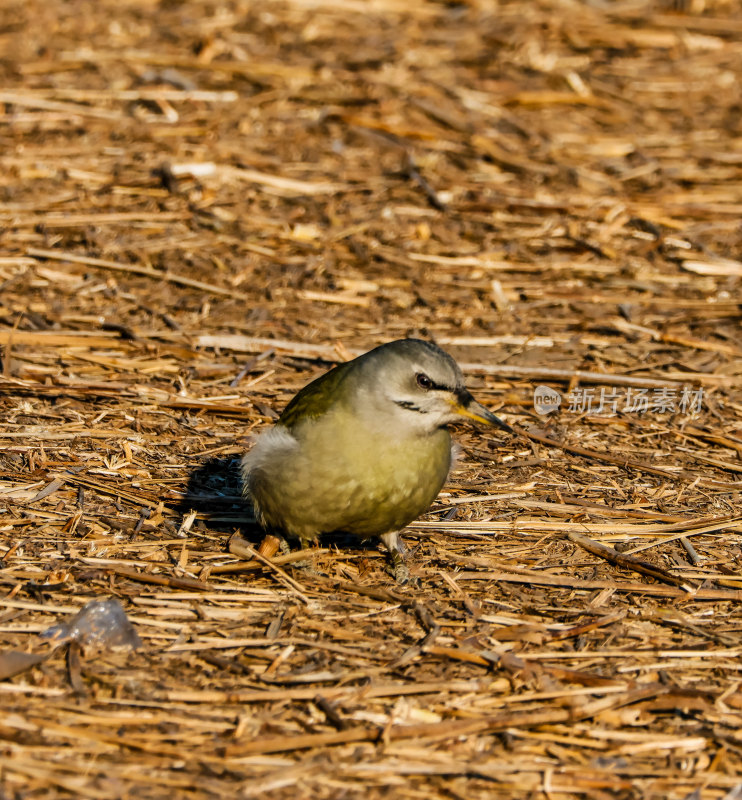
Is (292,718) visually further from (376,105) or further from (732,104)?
(732,104)

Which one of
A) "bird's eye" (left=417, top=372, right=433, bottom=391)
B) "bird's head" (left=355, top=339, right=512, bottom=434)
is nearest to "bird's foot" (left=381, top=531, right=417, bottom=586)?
"bird's head" (left=355, top=339, right=512, bottom=434)

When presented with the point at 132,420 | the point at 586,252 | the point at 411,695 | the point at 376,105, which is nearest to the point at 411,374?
the point at 411,695

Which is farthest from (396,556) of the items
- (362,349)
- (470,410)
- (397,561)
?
(362,349)

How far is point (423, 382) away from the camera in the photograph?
514 cm

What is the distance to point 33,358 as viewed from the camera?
280 inches

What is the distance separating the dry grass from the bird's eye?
865 mm

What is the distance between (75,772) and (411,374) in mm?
2151

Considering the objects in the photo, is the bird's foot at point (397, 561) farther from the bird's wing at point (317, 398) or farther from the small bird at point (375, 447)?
the bird's wing at point (317, 398)

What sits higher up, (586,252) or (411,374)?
(411,374)

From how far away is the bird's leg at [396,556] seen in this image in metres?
5.33

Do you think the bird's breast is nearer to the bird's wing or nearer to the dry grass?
the bird's wing

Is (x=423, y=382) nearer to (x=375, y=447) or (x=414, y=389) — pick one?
(x=414, y=389)

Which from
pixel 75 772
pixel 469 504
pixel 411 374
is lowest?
pixel 469 504

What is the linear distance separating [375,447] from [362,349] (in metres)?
2.52
